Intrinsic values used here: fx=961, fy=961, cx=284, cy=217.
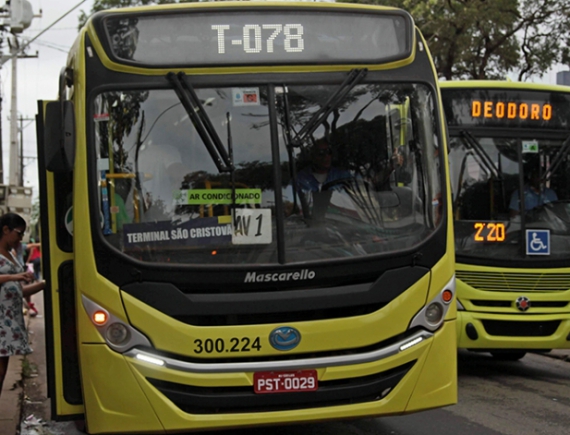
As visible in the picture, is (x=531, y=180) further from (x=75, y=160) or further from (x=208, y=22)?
(x=75, y=160)

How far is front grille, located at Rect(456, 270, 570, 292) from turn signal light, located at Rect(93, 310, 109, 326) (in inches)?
187

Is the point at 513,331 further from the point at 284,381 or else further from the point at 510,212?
the point at 284,381

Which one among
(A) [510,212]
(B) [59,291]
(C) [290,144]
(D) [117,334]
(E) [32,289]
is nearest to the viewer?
(D) [117,334]

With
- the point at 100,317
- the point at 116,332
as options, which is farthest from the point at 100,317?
the point at 116,332

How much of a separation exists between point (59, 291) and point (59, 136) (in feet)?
3.53

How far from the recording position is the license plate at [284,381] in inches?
227

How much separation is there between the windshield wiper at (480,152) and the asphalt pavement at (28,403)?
3793 millimetres

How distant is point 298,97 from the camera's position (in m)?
6.05

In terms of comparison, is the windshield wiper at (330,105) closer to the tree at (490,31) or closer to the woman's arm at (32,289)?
the woman's arm at (32,289)

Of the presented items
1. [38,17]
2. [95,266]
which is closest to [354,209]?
[95,266]

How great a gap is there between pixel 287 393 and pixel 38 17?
3006cm

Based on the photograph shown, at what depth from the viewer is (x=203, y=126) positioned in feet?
19.3

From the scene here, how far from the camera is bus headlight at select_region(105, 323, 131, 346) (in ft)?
18.6

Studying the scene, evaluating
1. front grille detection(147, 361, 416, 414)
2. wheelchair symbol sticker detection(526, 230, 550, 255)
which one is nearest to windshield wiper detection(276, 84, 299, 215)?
front grille detection(147, 361, 416, 414)
